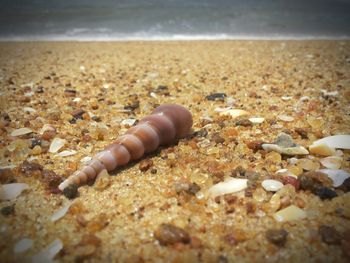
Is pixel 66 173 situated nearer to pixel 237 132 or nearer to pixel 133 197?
pixel 133 197

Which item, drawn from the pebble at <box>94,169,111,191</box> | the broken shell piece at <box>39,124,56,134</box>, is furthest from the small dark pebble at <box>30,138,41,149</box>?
the pebble at <box>94,169,111,191</box>

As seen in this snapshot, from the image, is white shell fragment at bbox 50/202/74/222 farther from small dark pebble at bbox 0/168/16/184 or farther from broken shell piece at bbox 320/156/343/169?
broken shell piece at bbox 320/156/343/169

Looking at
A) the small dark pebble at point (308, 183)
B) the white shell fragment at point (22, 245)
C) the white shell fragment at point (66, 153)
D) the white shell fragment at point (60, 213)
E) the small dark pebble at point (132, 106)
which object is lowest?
the white shell fragment at point (22, 245)

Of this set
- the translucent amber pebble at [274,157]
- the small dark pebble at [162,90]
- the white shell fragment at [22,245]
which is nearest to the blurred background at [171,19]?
the small dark pebble at [162,90]

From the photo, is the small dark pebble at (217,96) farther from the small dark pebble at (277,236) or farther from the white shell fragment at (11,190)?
the white shell fragment at (11,190)

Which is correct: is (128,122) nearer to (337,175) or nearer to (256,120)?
(256,120)

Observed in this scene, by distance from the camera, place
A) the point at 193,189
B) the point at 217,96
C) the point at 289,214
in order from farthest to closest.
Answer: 1. the point at 217,96
2. the point at 193,189
3. the point at 289,214

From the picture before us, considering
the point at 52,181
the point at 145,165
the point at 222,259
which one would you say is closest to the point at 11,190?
the point at 52,181

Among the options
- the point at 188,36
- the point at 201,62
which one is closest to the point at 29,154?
the point at 201,62
